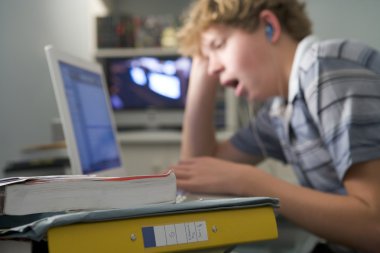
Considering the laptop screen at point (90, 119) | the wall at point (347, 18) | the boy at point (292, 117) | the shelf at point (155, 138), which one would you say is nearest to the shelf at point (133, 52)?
the shelf at point (155, 138)

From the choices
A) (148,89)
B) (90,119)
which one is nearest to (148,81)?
(148,89)

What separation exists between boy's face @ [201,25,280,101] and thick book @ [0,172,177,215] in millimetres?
701

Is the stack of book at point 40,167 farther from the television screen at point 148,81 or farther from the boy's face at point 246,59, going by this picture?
the television screen at point 148,81

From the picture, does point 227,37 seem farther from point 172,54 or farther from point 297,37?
point 172,54

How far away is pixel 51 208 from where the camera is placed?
44 centimetres

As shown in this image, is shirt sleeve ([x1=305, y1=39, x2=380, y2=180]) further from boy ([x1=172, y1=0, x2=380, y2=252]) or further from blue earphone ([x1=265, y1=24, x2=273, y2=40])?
blue earphone ([x1=265, y1=24, x2=273, y2=40])

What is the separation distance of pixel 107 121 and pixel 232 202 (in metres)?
0.73

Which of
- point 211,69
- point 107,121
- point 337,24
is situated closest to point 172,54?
point 337,24

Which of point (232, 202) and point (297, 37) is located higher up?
point (297, 37)

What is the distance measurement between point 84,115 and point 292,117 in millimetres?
445

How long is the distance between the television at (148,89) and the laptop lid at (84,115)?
1.41m

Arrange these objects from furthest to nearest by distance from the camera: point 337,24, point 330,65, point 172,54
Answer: point 337,24, point 172,54, point 330,65

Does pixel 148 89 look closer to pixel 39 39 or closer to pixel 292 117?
pixel 39 39

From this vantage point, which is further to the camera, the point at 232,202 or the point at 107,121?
the point at 107,121
